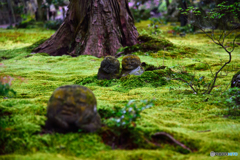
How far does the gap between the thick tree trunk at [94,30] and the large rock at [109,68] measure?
3.35 metres

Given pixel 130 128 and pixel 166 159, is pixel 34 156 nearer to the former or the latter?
pixel 130 128

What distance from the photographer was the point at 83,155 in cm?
200

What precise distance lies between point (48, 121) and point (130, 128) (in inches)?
37.3

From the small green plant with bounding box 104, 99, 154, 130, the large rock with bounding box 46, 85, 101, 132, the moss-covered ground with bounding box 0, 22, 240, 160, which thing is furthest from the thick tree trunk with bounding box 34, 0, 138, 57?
the small green plant with bounding box 104, 99, 154, 130

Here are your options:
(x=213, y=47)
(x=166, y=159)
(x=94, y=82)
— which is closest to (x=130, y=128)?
(x=166, y=159)

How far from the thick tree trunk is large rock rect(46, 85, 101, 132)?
632cm

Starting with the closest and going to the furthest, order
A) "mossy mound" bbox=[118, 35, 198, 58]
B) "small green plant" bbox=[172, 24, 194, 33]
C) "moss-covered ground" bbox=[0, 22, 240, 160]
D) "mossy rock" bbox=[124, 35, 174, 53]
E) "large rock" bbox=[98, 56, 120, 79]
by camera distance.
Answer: "moss-covered ground" bbox=[0, 22, 240, 160] → "large rock" bbox=[98, 56, 120, 79] → "mossy mound" bbox=[118, 35, 198, 58] → "mossy rock" bbox=[124, 35, 174, 53] → "small green plant" bbox=[172, 24, 194, 33]

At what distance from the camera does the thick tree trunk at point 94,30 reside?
8805 mm

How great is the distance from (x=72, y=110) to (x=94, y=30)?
704 centimetres

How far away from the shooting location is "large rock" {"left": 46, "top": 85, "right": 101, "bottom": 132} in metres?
2.24

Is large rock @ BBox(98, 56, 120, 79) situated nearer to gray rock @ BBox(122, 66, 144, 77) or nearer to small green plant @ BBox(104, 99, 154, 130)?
gray rock @ BBox(122, 66, 144, 77)

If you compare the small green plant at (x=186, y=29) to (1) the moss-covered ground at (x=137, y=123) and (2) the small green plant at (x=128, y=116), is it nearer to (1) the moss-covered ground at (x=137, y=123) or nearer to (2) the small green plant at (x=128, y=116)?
(1) the moss-covered ground at (x=137, y=123)

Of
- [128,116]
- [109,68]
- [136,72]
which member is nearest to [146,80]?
[136,72]

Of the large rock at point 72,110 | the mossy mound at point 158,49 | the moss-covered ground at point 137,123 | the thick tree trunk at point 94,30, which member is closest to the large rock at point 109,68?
the moss-covered ground at point 137,123
